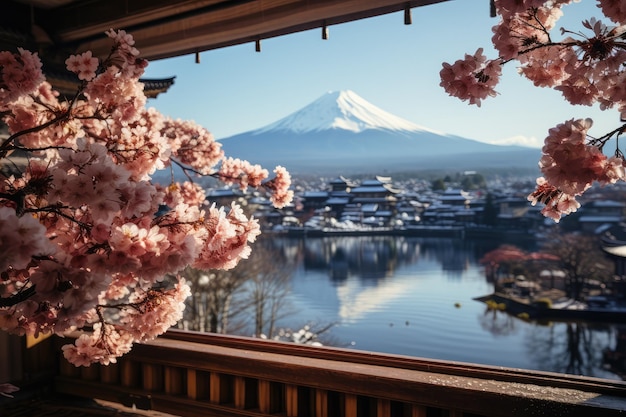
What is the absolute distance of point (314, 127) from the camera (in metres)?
22.2

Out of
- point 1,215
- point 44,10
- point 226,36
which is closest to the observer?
point 1,215

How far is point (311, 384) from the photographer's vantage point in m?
2.07

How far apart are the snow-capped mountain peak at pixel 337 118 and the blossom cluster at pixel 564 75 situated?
66.4 feet

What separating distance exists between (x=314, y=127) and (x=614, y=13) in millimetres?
21328

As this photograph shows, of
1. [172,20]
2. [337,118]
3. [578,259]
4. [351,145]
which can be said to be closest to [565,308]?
[578,259]

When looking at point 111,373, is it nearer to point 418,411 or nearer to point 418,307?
point 418,411

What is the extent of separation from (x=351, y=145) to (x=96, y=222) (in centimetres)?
2092

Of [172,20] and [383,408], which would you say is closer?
[383,408]

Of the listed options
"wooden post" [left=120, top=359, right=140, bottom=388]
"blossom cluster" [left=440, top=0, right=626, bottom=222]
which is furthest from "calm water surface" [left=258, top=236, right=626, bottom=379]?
"blossom cluster" [left=440, top=0, right=626, bottom=222]

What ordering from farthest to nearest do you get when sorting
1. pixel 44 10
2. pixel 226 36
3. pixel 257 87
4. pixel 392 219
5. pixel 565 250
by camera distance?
pixel 257 87 → pixel 392 219 → pixel 565 250 → pixel 44 10 → pixel 226 36

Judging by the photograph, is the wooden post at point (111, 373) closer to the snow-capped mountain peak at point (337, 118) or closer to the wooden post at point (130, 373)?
the wooden post at point (130, 373)

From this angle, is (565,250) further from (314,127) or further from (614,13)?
(614,13)

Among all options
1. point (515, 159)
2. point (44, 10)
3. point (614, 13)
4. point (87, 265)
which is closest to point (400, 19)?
point (614, 13)

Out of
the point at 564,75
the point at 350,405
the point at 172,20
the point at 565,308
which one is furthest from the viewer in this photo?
the point at 565,308
